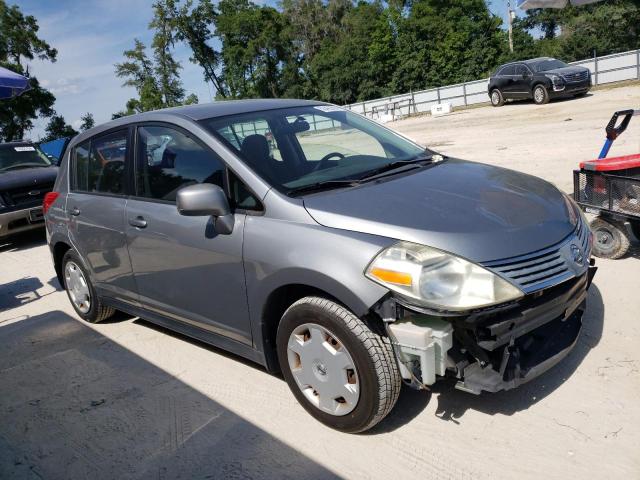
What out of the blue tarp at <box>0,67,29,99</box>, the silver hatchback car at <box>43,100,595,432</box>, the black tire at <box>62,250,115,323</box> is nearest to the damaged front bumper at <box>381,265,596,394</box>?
the silver hatchback car at <box>43,100,595,432</box>

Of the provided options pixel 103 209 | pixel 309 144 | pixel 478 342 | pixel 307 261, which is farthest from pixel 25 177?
pixel 478 342

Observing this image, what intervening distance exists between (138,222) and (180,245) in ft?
1.75

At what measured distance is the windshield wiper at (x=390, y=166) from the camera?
3.45 metres

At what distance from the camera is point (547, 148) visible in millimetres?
11117

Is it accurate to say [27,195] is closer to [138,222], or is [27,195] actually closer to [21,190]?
[21,190]

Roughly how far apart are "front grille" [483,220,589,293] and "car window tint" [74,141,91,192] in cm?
360

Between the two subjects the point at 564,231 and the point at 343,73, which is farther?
the point at 343,73

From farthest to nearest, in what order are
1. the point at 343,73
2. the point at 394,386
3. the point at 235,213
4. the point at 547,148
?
the point at 343,73, the point at 547,148, the point at 235,213, the point at 394,386

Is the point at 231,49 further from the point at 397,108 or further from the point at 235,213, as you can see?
the point at 235,213

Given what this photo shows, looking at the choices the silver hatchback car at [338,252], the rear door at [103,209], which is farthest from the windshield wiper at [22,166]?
the silver hatchback car at [338,252]

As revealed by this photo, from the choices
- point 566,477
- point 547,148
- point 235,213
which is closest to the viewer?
point 566,477

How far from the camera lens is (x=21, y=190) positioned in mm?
9516

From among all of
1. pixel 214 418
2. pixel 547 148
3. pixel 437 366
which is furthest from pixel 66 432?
pixel 547 148

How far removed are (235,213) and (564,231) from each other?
1.80 metres
